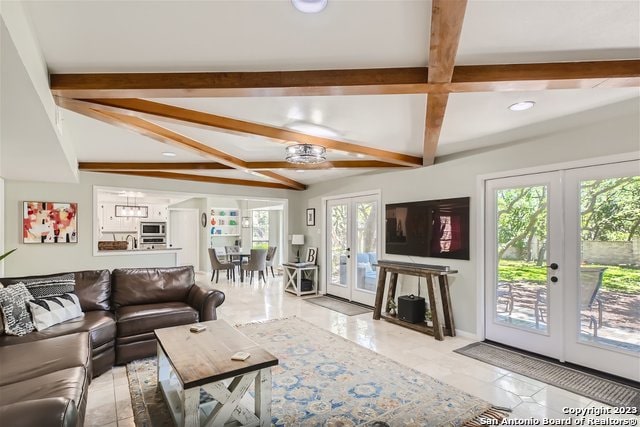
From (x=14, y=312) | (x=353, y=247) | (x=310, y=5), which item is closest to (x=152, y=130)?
(x=14, y=312)

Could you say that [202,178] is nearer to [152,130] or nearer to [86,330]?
[152,130]

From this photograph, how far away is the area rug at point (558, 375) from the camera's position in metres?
2.59

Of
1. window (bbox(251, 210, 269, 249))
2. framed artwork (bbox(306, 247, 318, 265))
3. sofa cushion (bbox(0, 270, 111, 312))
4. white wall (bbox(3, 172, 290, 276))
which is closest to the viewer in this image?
sofa cushion (bbox(0, 270, 111, 312))

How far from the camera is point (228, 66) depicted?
6.66ft

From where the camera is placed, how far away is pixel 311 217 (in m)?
7.13

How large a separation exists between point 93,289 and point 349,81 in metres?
3.38

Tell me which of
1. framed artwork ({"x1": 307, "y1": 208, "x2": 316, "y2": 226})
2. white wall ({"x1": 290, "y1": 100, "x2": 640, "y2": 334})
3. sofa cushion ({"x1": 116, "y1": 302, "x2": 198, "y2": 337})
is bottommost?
sofa cushion ({"x1": 116, "y1": 302, "x2": 198, "y2": 337})

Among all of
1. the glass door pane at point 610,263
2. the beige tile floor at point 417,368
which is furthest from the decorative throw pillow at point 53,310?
the glass door pane at point 610,263

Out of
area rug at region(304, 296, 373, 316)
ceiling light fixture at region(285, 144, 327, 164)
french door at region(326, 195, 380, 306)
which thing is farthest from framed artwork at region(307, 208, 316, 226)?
ceiling light fixture at region(285, 144, 327, 164)

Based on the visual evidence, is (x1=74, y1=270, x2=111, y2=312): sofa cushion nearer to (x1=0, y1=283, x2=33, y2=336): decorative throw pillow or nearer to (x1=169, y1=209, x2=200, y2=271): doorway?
(x1=0, y1=283, x2=33, y2=336): decorative throw pillow

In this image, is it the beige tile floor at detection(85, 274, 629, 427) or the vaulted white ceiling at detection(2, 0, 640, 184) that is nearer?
the vaulted white ceiling at detection(2, 0, 640, 184)

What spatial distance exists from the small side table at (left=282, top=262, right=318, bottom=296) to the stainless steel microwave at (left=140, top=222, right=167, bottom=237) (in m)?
5.51

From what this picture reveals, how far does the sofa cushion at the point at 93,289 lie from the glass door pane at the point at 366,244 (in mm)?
3714

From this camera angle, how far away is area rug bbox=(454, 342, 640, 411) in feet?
8.51
